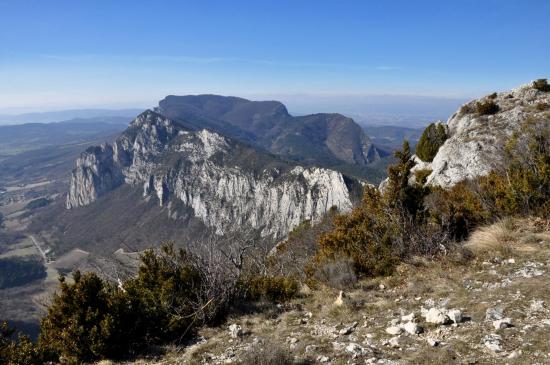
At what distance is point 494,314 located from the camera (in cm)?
690

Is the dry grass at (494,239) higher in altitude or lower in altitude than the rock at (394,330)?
higher

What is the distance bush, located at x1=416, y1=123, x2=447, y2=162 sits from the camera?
28.3 meters

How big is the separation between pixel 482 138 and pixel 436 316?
776 inches

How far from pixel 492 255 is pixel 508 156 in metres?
8.48

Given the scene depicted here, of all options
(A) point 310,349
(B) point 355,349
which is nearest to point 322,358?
(A) point 310,349

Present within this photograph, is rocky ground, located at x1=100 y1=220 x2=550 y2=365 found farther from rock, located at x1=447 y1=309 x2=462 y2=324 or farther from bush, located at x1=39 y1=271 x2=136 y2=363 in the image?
bush, located at x1=39 y1=271 x2=136 y2=363

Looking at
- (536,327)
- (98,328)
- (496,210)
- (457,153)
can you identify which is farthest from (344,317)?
(457,153)

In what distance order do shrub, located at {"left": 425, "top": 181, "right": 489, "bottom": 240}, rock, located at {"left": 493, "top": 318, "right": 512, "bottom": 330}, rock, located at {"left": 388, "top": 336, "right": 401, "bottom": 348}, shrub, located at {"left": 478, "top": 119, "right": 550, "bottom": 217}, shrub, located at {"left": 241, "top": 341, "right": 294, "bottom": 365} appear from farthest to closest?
shrub, located at {"left": 425, "top": 181, "right": 489, "bottom": 240} → shrub, located at {"left": 478, "top": 119, "right": 550, "bottom": 217} → rock, located at {"left": 388, "top": 336, "right": 401, "bottom": 348} → rock, located at {"left": 493, "top": 318, "right": 512, "bottom": 330} → shrub, located at {"left": 241, "top": 341, "right": 294, "bottom": 365}

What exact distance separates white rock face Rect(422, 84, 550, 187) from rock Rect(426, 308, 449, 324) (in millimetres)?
14428

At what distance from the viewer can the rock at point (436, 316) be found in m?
7.02

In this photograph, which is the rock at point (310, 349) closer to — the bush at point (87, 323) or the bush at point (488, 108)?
the bush at point (87, 323)

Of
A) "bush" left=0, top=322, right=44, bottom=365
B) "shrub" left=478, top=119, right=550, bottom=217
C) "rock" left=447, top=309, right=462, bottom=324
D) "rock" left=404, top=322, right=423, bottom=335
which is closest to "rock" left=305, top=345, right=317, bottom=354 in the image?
"rock" left=404, top=322, right=423, bottom=335

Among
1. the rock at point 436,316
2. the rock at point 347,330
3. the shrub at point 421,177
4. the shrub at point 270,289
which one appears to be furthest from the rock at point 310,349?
the shrub at point 421,177

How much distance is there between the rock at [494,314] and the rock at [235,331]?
500 centimetres
